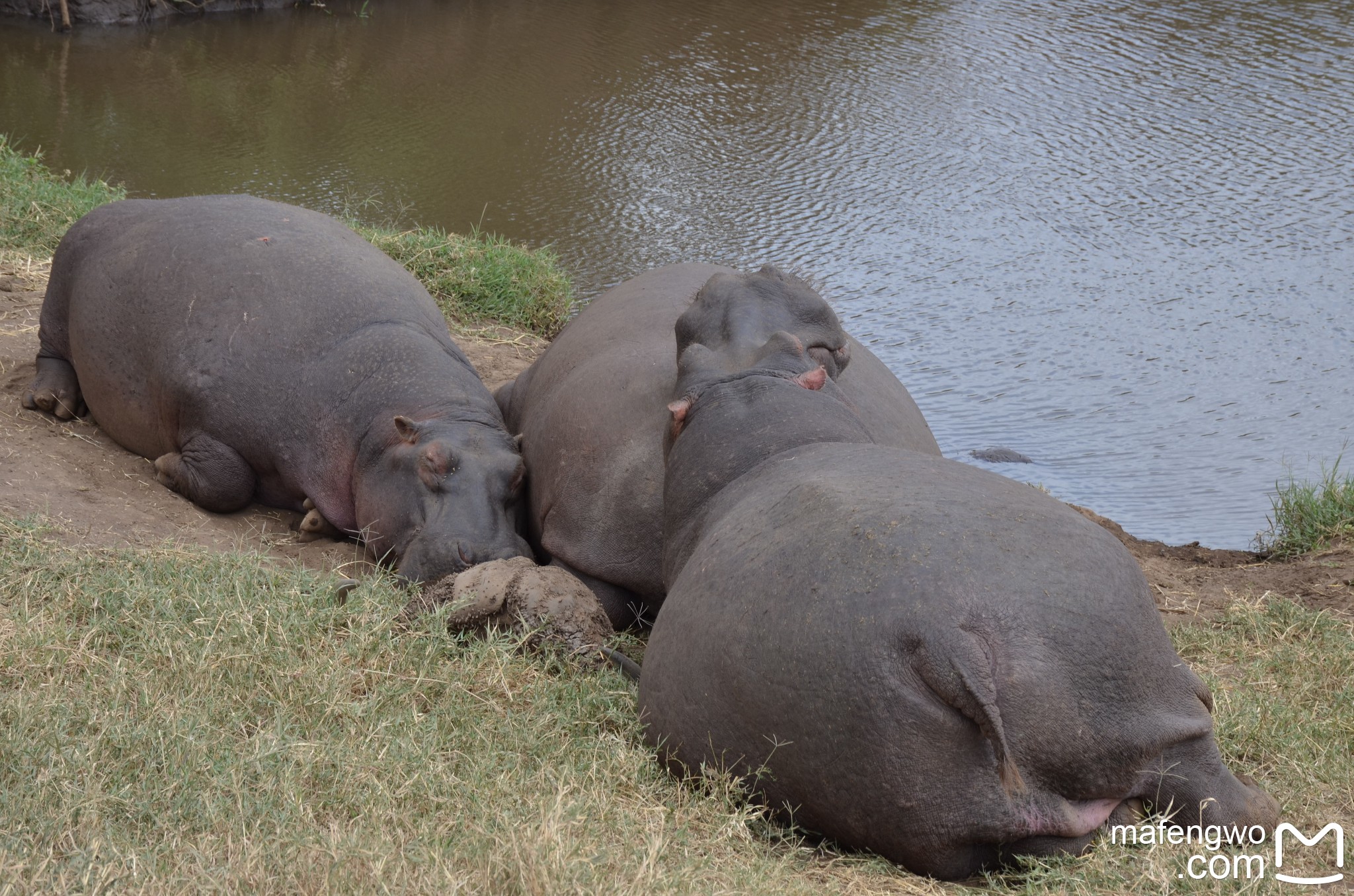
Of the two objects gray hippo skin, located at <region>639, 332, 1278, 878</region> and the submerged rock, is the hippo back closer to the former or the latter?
gray hippo skin, located at <region>639, 332, 1278, 878</region>

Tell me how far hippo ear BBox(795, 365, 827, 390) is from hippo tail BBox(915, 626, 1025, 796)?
142 centimetres

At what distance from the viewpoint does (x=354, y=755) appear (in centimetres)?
324

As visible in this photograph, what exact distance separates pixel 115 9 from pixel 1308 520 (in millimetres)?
14417

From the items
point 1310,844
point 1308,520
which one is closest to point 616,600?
point 1310,844

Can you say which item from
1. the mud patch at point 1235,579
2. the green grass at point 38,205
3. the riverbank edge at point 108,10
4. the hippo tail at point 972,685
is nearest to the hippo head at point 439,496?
the hippo tail at point 972,685

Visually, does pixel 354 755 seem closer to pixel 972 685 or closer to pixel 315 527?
pixel 972 685

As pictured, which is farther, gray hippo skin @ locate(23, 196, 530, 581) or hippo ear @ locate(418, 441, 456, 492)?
gray hippo skin @ locate(23, 196, 530, 581)

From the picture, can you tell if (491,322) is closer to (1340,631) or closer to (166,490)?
(166,490)

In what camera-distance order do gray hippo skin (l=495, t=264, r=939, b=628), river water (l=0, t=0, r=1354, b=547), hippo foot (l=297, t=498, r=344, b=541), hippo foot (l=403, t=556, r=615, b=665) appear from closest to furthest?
hippo foot (l=403, t=556, r=615, b=665), gray hippo skin (l=495, t=264, r=939, b=628), hippo foot (l=297, t=498, r=344, b=541), river water (l=0, t=0, r=1354, b=547)

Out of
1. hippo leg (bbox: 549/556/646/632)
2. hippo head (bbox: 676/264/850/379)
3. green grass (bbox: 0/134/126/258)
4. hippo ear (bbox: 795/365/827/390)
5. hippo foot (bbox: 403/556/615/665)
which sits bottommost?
green grass (bbox: 0/134/126/258)

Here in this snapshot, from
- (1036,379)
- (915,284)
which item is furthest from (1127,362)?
(915,284)

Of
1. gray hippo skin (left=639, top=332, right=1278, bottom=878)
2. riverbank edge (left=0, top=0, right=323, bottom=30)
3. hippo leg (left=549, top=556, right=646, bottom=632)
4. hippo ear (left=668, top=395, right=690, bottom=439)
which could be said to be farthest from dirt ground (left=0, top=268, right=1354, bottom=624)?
riverbank edge (left=0, top=0, right=323, bottom=30)

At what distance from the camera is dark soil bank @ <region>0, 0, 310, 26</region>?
15117mm

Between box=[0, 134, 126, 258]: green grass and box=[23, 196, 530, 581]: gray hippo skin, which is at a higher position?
box=[23, 196, 530, 581]: gray hippo skin
